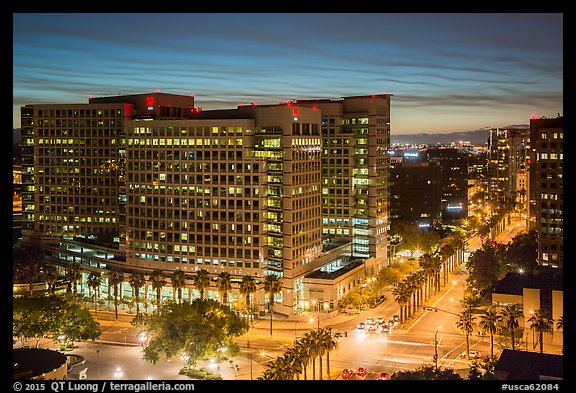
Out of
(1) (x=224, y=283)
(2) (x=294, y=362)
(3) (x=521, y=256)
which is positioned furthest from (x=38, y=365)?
(3) (x=521, y=256)

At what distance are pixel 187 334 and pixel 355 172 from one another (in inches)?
2363

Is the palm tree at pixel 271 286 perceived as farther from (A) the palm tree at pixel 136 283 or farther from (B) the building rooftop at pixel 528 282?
(B) the building rooftop at pixel 528 282

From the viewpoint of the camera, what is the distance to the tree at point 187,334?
221 feet

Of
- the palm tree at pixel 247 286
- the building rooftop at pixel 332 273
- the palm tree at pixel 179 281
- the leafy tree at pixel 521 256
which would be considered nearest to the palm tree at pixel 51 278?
the palm tree at pixel 179 281

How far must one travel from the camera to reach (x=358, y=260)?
116 meters

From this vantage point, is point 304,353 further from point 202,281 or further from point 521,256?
point 521,256

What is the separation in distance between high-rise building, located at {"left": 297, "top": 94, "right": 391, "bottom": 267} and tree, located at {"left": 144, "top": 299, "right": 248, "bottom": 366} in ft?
172

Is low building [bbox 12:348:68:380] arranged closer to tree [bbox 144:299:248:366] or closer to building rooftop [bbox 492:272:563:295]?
tree [bbox 144:299:248:366]

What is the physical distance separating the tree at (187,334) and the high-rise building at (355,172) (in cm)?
5237

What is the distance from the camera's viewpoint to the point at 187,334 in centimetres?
6800
